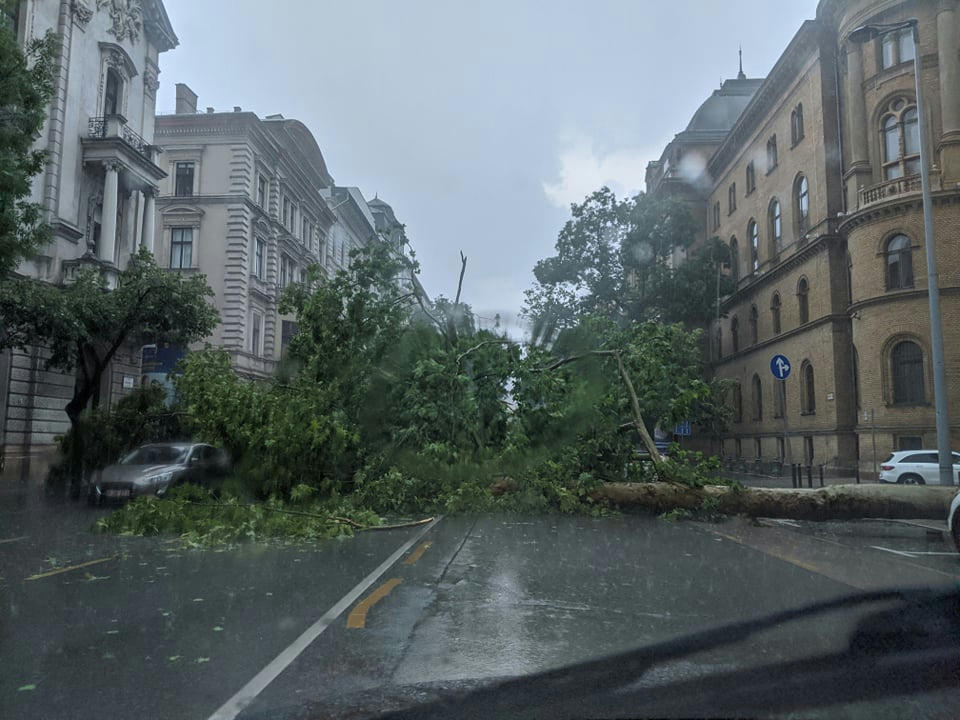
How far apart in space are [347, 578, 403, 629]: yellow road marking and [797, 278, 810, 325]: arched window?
3207 cm

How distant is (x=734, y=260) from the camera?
151 ft

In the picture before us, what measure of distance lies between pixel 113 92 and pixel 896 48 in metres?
28.3

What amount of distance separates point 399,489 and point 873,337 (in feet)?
71.9

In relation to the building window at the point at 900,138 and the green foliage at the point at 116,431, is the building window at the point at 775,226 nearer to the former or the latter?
the building window at the point at 900,138

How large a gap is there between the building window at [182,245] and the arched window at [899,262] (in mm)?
29784

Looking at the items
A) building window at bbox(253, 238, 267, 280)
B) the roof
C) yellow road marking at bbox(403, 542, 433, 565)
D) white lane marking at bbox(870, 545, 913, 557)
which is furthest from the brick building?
building window at bbox(253, 238, 267, 280)

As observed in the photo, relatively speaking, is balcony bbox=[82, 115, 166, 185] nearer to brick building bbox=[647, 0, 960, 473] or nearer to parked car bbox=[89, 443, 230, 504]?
parked car bbox=[89, 443, 230, 504]

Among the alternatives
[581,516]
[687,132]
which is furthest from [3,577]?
[687,132]

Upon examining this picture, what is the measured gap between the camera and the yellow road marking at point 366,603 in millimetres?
5789

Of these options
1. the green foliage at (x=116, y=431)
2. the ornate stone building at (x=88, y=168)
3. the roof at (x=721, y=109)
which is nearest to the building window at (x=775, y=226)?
the roof at (x=721, y=109)

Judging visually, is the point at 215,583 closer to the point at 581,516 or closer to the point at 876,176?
the point at 581,516

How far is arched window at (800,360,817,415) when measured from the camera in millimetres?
A: 34438

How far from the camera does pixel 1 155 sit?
11.4 metres

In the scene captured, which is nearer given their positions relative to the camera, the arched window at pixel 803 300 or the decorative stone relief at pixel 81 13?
the decorative stone relief at pixel 81 13
